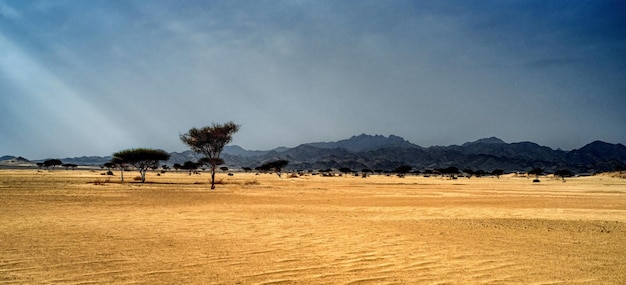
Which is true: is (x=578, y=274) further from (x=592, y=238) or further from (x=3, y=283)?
(x=3, y=283)

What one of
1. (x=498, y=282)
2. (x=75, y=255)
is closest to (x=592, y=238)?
(x=498, y=282)

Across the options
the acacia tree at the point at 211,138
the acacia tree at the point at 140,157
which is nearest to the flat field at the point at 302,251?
the acacia tree at the point at 211,138

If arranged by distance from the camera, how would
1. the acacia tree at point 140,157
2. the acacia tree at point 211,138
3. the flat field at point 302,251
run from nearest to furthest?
the flat field at point 302,251, the acacia tree at point 211,138, the acacia tree at point 140,157

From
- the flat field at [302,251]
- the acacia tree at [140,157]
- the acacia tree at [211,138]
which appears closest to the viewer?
the flat field at [302,251]

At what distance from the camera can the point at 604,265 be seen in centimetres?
823

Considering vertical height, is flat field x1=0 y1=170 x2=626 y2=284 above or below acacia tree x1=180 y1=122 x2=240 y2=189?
below

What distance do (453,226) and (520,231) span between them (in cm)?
213

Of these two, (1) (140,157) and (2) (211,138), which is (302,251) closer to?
(2) (211,138)

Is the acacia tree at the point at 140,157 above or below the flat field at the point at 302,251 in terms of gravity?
above

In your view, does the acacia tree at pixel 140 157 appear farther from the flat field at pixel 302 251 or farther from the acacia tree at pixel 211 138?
the flat field at pixel 302 251

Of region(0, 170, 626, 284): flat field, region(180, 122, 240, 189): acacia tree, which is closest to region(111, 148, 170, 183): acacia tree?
region(180, 122, 240, 189): acacia tree

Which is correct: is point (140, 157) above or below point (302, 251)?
above

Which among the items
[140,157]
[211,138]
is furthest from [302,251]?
[140,157]

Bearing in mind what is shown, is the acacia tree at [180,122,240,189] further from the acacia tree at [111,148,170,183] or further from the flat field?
the flat field
